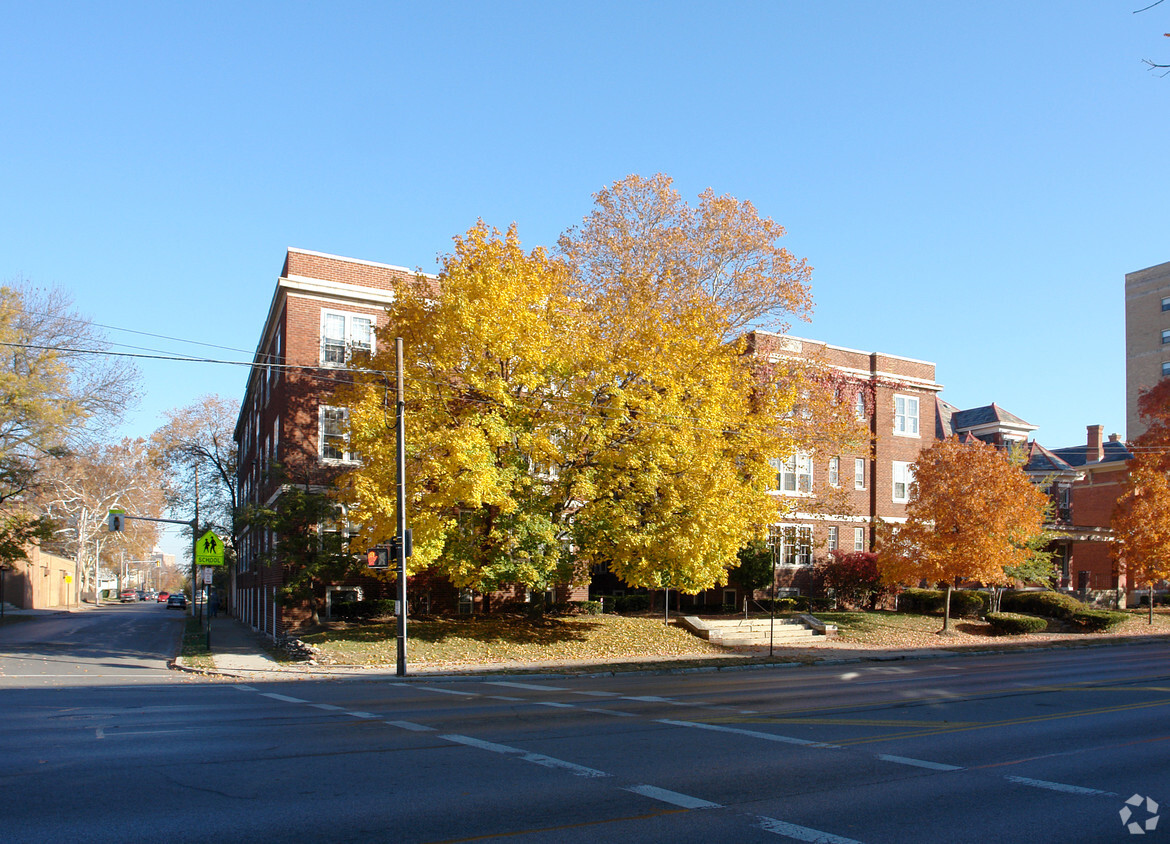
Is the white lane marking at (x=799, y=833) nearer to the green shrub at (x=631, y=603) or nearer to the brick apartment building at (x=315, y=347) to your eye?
the brick apartment building at (x=315, y=347)

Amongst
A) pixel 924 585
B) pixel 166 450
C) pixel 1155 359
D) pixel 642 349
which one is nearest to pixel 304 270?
pixel 642 349

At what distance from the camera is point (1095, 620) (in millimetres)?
37688

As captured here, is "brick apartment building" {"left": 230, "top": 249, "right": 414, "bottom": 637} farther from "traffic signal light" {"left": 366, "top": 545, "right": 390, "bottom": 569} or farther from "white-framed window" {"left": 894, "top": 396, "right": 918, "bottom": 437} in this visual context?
"white-framed window" {"left": 894, "top": 396, "right": 918, "bottom": 437}

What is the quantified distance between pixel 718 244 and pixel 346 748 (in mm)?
25014

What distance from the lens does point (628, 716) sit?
1356 cm

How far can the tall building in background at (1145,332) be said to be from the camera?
82188 millimetres

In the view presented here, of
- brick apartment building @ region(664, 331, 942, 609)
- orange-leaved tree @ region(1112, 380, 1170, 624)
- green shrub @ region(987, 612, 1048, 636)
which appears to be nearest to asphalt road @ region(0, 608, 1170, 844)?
green shrub @ region(987, 612, 1048, 636)

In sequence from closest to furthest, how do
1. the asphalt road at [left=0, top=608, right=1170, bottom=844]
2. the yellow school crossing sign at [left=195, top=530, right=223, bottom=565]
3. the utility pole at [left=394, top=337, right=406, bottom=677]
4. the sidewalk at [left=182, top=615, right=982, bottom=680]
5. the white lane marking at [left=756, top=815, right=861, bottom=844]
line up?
the white lane marking at [left=756, top=815, right=861, bottom=844] → the asphalt road at [left=0, top=608, right=1170, bottom=844] → the utility pole at [left=394, top=337, right=406, bottom=677] → the sidewalk at [left=182, top=615, right=982, bottom=680] → the yellow school crossing sign at [left=195, top=530, right=223, bottom=565]

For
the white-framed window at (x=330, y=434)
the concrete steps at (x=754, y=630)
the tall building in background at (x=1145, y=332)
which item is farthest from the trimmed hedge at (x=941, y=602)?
the tall building in background at (x=1145, y=332)

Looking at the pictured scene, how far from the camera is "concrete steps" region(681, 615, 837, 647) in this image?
99.4 ft

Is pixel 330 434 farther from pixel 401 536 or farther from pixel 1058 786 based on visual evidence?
pixel 1058 786

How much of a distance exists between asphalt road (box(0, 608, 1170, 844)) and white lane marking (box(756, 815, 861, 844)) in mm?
31

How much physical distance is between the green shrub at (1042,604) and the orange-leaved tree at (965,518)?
26.1 ft

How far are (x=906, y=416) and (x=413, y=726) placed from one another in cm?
4069
